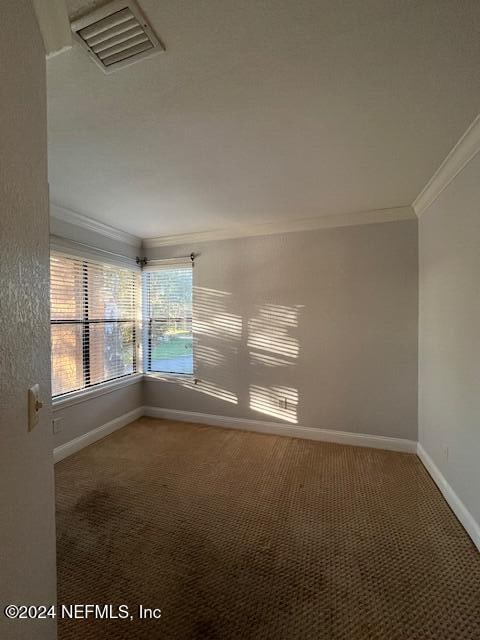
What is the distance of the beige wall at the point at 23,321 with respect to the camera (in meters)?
0.62


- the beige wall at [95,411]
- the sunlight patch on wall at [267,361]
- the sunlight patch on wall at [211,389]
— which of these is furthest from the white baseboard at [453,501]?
the beige wall at [95,411]

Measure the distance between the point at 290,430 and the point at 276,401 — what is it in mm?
346

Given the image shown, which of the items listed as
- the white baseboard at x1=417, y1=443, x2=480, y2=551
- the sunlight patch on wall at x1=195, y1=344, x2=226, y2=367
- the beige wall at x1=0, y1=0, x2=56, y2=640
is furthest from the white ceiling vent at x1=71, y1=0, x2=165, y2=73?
the white baseboard at x1=417, y1=443, x2=480, y2=551

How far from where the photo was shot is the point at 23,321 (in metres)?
0.69

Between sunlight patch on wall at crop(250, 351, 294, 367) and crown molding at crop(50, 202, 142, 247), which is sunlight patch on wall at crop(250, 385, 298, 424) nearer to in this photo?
sunlight patch on wall at crop(250, 351, 294, 367)

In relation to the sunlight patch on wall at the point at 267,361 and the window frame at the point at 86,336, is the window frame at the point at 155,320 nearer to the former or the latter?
the window frame at the point at 86,336

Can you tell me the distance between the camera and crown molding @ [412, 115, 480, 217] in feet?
5.16

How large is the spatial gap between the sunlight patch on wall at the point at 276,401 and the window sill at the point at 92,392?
5.13 feet

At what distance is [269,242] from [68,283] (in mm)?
2161

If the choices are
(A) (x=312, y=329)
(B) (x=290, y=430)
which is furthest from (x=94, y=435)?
(A) (x=312, y=329)

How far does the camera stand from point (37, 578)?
0.77m

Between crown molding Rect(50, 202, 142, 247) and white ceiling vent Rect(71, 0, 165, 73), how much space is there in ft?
6.11

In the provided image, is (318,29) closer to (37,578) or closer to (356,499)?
(37,578)

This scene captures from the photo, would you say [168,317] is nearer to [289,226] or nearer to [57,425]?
[57,425]
